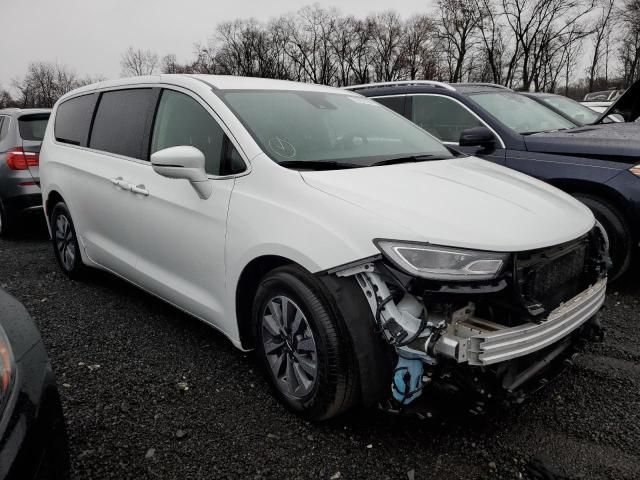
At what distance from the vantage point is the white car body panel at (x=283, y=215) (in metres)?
2.17

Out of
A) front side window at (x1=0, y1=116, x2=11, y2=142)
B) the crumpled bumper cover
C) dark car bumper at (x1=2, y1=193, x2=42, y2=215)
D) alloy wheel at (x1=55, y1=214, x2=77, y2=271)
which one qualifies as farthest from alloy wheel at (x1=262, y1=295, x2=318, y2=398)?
front side window at (x1=0, y1=116, x2=11, y2=142)

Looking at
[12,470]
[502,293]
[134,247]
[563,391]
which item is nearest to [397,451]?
[502,293]

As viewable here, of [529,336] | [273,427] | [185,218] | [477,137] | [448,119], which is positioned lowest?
[273,427]

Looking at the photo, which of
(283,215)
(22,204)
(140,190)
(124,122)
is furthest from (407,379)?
(22,204)

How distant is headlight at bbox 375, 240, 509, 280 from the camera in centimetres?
203

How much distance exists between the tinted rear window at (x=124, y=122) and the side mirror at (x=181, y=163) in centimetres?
78

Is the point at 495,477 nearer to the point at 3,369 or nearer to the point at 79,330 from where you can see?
the point at 3,369

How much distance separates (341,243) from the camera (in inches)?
85.1

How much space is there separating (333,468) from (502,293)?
103 centimetres

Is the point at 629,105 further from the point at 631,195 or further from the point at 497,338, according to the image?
the point at 497,338

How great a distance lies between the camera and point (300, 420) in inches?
101

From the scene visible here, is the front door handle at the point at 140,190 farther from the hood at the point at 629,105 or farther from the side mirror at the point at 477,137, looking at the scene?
the hood at the point at 629,105

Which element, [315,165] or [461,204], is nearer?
[461,204]

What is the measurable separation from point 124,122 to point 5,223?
3728 mm
